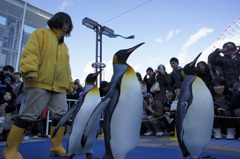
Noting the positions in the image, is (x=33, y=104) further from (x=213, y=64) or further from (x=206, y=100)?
(x=213, y=64)

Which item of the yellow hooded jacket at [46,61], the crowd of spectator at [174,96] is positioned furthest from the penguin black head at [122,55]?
the crowd of spectator at [174,96]

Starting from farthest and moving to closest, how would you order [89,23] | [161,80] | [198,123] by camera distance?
[89,23] < [161,80] < [198,123]

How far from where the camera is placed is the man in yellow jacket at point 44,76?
176 cm

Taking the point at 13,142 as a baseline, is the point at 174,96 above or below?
above

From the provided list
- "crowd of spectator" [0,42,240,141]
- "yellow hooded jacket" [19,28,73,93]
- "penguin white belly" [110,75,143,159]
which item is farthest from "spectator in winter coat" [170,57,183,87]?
"penguin white belly" [110,75,143,159]

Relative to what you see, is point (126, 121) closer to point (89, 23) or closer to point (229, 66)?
point (229, 66)

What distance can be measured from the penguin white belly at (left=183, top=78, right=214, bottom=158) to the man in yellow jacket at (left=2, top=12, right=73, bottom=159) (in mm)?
1322

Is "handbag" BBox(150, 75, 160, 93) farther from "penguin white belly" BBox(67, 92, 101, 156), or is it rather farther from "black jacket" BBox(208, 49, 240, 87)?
"penguin white belly" BBox(67, 92, 101, 156)

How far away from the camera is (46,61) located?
Result: 6.31ft

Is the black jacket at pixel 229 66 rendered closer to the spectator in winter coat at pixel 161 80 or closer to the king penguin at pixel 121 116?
the spectator in winter coat at pixel 161 80

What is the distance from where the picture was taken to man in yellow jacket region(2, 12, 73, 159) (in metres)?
1.76

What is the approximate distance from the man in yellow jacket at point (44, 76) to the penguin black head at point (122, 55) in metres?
0.79

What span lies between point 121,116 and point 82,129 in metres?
0.62

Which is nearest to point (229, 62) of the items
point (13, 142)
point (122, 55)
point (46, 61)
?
point (122, 55)
